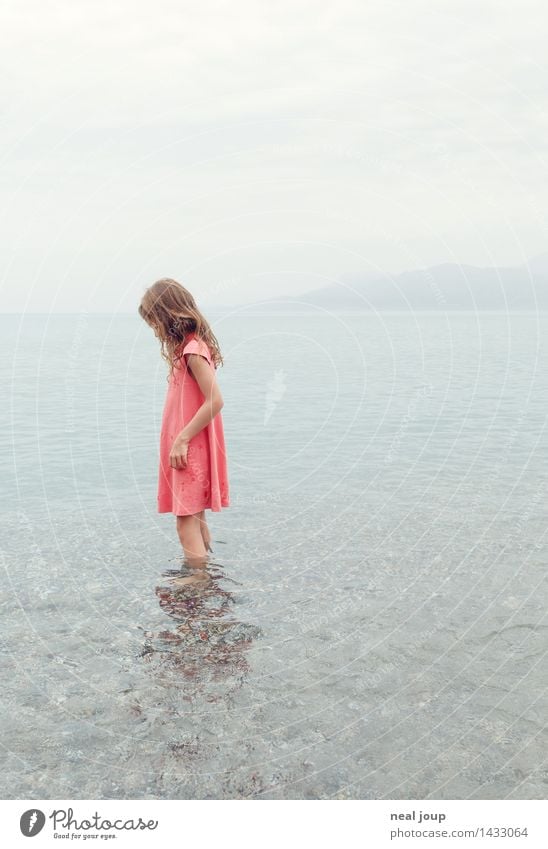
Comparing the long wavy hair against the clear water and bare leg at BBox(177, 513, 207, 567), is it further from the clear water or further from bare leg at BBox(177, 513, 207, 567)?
the clear water

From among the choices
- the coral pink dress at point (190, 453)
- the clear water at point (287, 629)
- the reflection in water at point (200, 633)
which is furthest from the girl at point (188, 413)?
the clear water at point (287, 629)

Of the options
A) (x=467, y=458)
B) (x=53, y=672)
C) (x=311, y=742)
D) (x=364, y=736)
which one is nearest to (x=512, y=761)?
(x=364, y=736)

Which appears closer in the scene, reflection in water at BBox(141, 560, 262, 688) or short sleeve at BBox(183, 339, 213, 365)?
reflection in water at BBox(141, 560, 262, 688)

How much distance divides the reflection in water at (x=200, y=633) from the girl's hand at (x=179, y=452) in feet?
4.54

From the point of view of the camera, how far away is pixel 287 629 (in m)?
7.40

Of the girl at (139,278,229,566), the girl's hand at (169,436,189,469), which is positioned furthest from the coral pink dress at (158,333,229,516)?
the girl's hand at (169,436,189,469)

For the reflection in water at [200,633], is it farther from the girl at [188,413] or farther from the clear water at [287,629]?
the girl at [188,413]

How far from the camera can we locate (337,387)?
31.1 meters

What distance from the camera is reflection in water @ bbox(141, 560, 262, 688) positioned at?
6.55 m

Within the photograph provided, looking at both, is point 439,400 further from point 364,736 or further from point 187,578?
point 364,736

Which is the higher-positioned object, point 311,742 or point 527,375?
point 527,375

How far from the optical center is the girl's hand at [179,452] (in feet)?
25.8

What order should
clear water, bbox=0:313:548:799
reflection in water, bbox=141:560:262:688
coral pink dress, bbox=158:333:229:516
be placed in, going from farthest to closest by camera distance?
coral pink dress, bbox=158:333:229:516 → reflection in water, bbox=141:560:262:688 → clear water, bbox=0:313:548:799

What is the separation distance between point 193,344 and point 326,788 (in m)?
4.28
